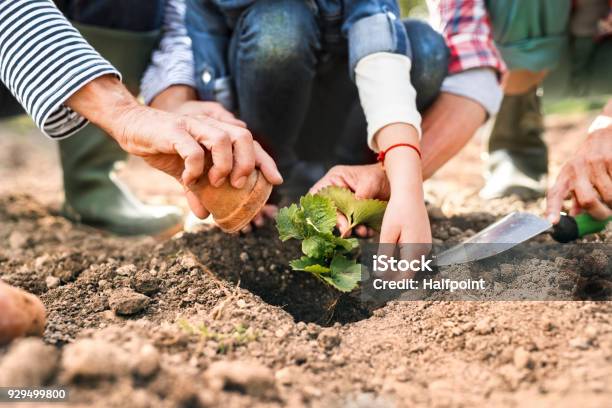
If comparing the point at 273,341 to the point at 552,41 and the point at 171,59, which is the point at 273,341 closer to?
the point at 171,59

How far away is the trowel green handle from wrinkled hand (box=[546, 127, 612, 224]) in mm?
25

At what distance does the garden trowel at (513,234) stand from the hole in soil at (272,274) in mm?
286

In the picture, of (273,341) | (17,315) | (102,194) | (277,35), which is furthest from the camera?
(102,194)

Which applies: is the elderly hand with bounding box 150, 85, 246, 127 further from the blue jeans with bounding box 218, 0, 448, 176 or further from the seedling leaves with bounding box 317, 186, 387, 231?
the seedling leaves with bounding box 317, 186, 387, 231

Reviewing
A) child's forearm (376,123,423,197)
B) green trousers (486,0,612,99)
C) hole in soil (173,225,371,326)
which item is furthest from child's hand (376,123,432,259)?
green trousers (486,0,612,99)

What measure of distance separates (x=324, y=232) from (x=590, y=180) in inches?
31.1

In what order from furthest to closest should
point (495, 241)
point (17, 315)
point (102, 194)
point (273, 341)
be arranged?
point (102, 194) < point (495, 241) < point (273, 341) < point (17, 315)

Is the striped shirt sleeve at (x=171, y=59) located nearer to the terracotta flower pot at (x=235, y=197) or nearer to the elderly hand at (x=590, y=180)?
the terracotta flower pot at (x=235, y=197)

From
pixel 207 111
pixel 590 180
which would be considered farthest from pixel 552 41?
pixel 207 111

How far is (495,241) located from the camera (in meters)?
1.56

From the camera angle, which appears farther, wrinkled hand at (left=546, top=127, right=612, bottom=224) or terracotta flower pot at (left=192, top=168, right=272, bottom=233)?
wrinkled hand at (left=546, top=127, right=612, bottom=224)

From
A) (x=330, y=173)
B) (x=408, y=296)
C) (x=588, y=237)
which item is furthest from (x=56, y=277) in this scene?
(x=588, y=237)

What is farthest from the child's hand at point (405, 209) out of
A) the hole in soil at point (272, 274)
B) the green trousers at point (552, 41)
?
the green trousers at point (552, 41)

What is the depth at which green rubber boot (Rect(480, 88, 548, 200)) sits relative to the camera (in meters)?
2.52
